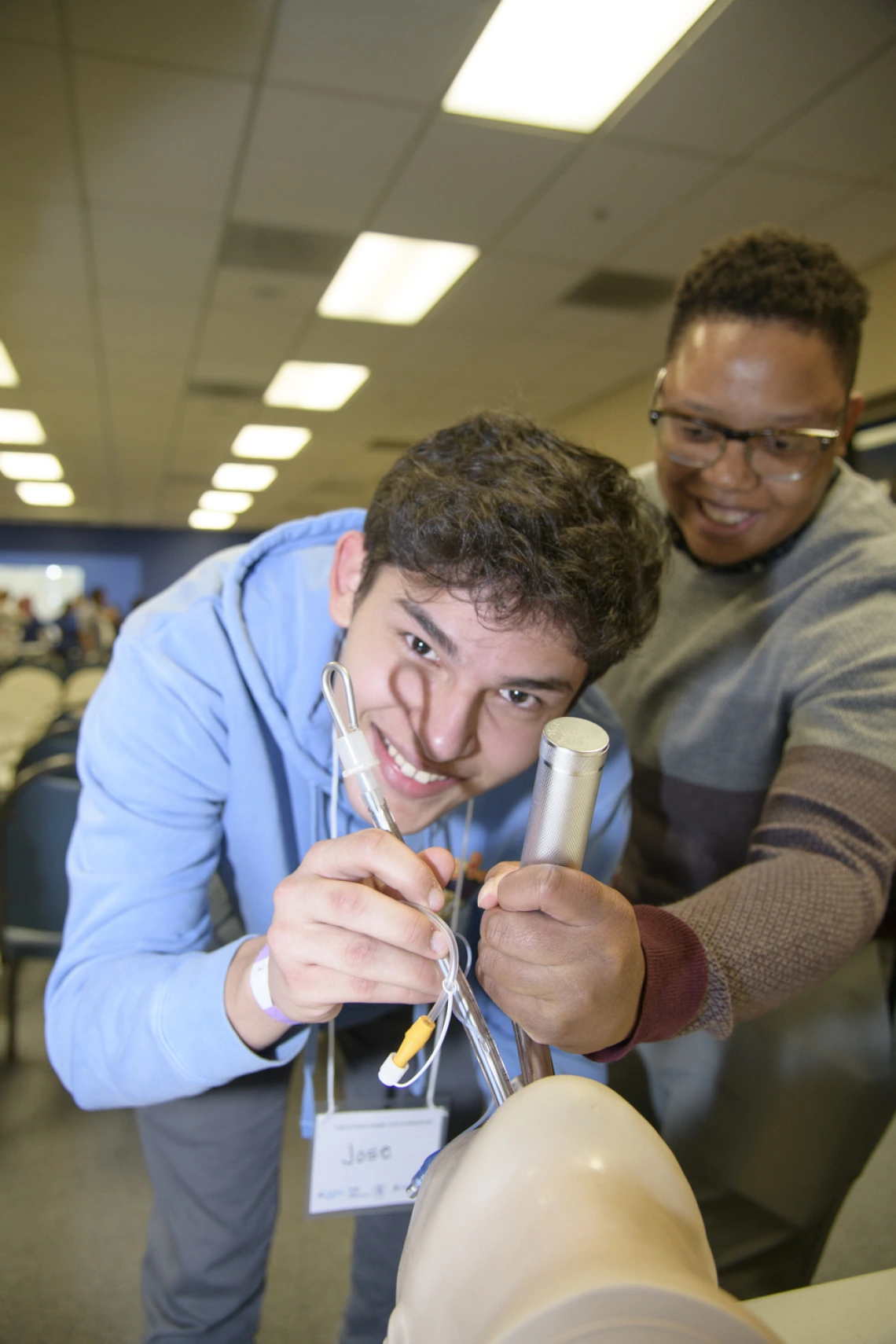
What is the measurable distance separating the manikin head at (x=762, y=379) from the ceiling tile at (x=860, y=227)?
1.52 m

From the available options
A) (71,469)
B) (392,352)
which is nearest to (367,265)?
(392,352)

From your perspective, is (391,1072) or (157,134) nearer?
(391,1072)

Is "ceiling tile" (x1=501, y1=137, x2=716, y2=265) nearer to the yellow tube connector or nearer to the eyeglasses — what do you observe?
the eyeglasses

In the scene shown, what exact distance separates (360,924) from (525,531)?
31cm

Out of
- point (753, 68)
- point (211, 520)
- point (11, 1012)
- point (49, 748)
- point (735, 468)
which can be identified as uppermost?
point (211, 520)

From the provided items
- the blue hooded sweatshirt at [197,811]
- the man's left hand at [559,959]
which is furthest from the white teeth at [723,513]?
the man's left hand at [559,959]

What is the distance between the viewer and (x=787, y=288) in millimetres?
896

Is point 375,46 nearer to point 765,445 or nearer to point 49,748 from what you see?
point 765,445

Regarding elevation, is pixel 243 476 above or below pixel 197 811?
above

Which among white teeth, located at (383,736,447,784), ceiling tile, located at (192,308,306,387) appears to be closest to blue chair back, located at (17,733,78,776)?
white teeth, located at (383,736,447,784)

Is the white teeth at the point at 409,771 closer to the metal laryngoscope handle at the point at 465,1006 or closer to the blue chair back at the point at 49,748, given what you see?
the metal laryngoscope handle at the point at 465,1006

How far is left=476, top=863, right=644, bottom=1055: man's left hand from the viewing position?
44 centimetres

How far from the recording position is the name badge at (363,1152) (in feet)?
2.27

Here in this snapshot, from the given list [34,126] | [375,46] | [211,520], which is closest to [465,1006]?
[375,46]
